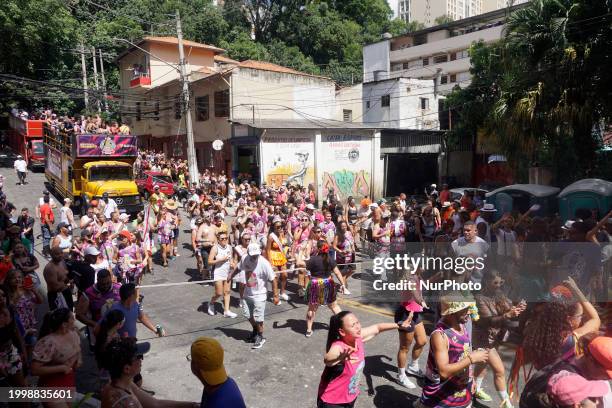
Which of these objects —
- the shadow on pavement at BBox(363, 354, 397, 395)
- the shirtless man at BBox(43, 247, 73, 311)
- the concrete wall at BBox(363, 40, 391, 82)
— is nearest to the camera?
the shadow on pavement at BBox(363, 354, 397, 395)

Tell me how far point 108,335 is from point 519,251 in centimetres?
731

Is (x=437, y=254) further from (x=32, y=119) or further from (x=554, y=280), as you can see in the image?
(x=32, y=119)

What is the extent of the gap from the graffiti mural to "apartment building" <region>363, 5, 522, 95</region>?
22.8m

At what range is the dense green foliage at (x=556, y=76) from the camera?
13.0m

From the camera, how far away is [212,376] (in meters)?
3.38

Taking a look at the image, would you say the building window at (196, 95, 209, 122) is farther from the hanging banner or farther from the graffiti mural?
the hanging banner

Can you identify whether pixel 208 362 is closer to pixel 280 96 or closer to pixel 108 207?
pixel 108 207

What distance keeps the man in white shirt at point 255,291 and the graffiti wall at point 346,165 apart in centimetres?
1946

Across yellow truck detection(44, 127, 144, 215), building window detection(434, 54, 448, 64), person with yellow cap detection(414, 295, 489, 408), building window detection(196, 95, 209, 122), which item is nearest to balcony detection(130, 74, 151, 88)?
building window detection(196, 95, 209, 122)

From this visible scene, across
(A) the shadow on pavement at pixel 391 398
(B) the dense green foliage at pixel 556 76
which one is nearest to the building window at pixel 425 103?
(B) the dense green foliage at pixel 556 76

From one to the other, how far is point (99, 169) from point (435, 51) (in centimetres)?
4394

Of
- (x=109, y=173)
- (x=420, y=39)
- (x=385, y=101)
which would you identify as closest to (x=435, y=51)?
(x=420, y=39)

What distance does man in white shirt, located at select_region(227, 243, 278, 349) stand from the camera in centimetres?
739

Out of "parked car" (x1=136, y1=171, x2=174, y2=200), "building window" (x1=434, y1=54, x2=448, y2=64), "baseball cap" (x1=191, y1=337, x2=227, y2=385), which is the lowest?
"baseball cap" (x1=191, y1=337, x2=227, y2=385)
